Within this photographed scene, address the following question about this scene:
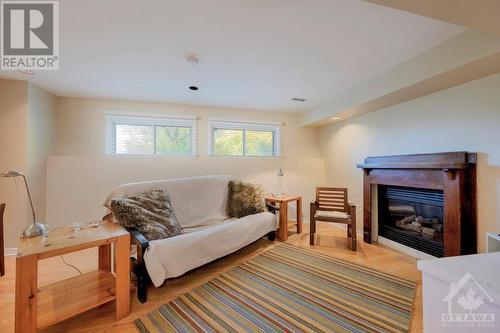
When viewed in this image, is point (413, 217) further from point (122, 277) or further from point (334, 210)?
point (122, 277)

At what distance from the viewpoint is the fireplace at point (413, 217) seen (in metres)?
2.56

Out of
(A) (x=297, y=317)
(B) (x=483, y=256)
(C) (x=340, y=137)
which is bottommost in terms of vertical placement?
(A) (x=297, y=317)

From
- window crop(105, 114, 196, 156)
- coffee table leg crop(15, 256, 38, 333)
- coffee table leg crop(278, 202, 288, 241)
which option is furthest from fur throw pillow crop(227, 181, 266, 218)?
coffee table leg crop(15, 256, 38, 333)

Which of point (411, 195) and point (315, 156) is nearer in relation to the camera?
point (411, 195)

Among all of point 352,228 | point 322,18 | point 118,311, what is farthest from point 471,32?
point 118,311

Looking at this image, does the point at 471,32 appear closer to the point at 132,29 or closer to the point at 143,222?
the point at 132,29

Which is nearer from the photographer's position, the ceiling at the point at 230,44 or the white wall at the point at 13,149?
the ceiling at the point at 230,44

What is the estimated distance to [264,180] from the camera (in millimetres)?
4109

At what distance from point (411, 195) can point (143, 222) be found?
3.23 metres

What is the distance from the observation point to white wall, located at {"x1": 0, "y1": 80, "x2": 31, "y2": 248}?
2656 mm

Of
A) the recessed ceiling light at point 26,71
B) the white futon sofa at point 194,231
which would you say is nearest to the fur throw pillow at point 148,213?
the white futon sofa at point 194,231

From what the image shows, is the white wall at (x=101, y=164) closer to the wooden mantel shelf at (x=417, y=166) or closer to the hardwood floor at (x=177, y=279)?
the hardwood floor at (x=177, y=279)

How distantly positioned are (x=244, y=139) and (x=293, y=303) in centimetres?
293

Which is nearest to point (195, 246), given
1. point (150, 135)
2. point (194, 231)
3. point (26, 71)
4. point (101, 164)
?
point (194, 231)
